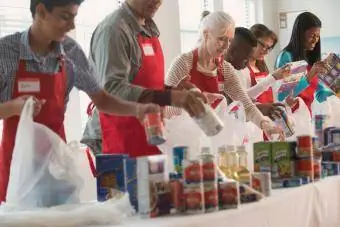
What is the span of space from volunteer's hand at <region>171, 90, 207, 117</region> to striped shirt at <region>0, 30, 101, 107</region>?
0.26m

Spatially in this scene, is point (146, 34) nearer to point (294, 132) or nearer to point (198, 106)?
point (198, 106)

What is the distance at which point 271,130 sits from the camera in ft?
8.38

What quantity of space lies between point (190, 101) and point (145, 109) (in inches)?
5.3

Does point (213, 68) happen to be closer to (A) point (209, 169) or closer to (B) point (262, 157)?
(B) point (262, 157)

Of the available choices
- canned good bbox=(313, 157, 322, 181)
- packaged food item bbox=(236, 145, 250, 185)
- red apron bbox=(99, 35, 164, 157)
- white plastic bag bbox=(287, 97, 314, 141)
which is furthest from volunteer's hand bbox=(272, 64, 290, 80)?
packaged food item bbox=(236, 145, 250, 185)

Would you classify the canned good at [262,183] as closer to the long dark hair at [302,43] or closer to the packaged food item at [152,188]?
the packaged food item at [152,188]

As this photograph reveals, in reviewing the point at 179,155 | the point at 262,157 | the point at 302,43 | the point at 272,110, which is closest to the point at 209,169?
the point at 179,155

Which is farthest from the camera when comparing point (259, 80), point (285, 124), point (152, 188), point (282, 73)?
point (259, 80)

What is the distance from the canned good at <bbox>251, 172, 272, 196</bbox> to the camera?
1.94 m

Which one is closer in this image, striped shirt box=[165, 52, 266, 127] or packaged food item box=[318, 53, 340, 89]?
striped shirt box=[165, 52, 266, 127]

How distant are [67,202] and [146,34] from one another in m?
0.80

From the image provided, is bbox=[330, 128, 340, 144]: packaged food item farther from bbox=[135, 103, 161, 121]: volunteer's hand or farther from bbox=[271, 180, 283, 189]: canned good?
bbox=[135, 103, 161, 121]: volunteer's hand

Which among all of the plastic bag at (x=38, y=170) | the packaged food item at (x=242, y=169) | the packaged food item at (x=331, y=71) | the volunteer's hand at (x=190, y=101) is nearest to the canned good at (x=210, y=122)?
the volunteer's hand at (x=190, y=101)

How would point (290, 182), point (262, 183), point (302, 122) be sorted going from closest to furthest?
point (262, 183) < point (290, 182) < point (302, 122)
